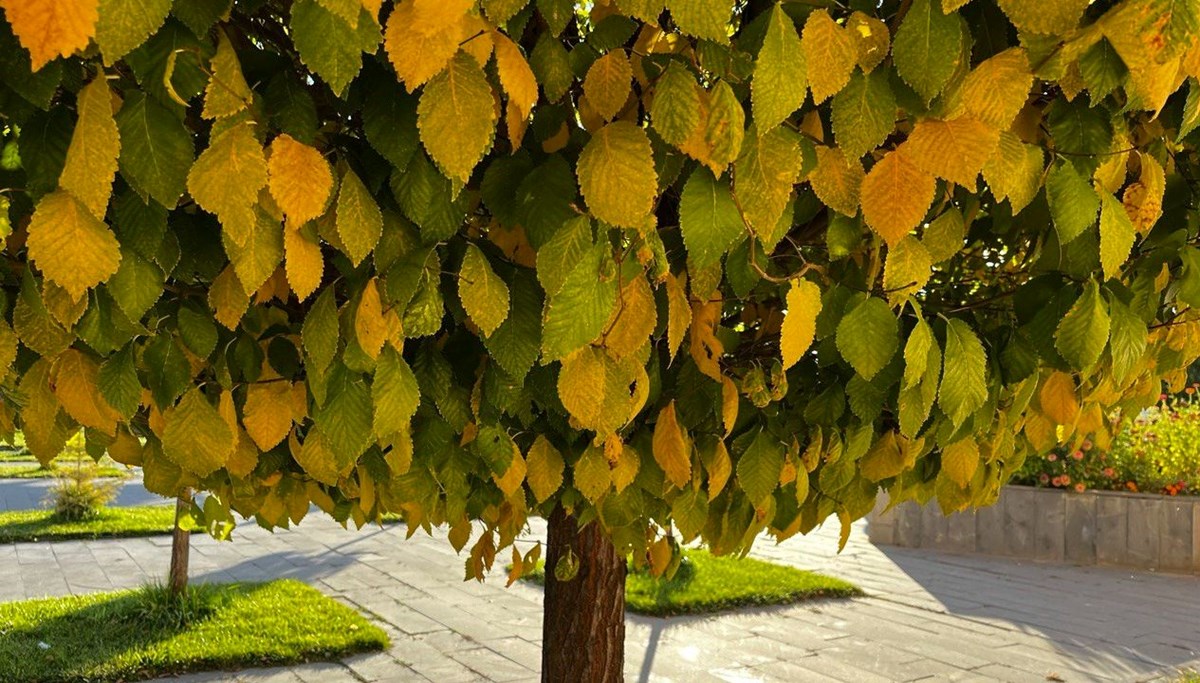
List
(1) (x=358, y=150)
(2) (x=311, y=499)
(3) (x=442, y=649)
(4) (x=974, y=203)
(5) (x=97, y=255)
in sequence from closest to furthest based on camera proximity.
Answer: (5) (x=97, y=255), (1) (x=358, y=150), (4) (x=974, y=203), (2) (x=311, y=499), (3) (x=442, y=649)

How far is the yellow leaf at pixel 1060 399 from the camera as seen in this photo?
5.83ft

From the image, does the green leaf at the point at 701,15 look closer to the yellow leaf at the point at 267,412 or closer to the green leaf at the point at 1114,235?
the green leaf at the point at 1114,235

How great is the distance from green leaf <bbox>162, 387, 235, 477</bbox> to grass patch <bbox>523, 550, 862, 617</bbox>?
6.35 m

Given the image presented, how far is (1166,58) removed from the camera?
93cm

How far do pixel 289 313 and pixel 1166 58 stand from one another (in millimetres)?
1409

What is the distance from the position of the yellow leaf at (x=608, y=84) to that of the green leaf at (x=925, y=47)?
29 cm

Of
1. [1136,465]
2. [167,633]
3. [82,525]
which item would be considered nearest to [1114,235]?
[167,633]

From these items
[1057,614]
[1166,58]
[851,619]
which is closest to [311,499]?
[1166,58]

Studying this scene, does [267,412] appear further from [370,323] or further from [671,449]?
[671,449]

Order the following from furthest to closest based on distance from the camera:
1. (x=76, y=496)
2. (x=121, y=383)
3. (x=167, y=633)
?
(x=76, y=496), (x=167, y=633), (x=121, y=383)

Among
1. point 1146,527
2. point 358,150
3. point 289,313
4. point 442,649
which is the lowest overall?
point 442,649

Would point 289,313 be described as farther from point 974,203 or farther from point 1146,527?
point 1146,527

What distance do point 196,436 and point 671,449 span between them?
0.68 meters

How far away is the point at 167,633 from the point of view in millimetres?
6754
